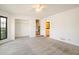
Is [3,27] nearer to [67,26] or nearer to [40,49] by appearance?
[40,49]

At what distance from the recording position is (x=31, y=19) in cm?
1213

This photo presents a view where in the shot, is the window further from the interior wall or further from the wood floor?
the interior wall

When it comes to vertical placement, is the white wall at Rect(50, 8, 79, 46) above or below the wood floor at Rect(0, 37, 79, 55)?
above

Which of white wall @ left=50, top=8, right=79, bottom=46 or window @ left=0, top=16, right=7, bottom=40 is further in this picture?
window @ left=0, top=16, right=7, bottom=40

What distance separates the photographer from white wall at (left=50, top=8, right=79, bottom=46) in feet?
22.9

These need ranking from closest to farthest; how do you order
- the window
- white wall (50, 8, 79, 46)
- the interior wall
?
white wall (50, 8, 79, 46), the window, the interior wall

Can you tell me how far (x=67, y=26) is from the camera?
26.0 ft

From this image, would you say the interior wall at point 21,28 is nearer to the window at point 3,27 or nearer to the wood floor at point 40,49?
the window at point 3,27

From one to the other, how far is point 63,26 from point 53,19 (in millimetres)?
2159

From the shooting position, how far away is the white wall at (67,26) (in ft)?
22.9

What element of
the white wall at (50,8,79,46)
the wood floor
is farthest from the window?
the white wall at (50,8,79,46)

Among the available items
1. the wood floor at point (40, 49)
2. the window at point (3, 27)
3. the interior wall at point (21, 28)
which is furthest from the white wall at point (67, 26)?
the interior wall at point (21, 28)
